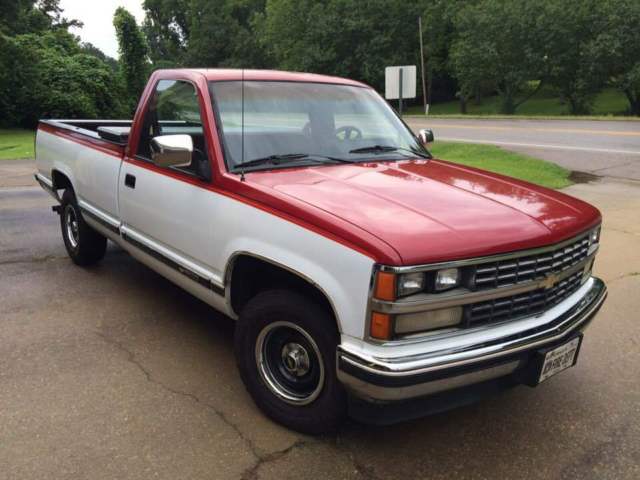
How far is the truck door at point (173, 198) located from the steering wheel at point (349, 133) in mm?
928

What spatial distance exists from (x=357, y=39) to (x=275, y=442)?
5261 cm

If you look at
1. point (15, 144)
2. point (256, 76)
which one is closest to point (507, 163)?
point (256, 76)

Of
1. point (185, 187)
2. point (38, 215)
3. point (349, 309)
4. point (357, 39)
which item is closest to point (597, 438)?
point (349, 309)

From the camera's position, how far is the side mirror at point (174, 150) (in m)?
3.17

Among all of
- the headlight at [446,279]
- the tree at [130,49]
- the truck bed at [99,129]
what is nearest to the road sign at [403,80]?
the truck bed at [99,129]

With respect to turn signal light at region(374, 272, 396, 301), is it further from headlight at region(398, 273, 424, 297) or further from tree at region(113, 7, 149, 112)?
tree at region(113, 7, 149, 112)

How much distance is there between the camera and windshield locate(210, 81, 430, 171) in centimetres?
337

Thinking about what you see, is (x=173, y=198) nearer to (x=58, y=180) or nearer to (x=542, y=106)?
(x=58, y=180)

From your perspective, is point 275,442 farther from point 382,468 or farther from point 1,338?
point 1,338

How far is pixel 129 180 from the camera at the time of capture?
4.11m

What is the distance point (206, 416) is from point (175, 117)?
2068mm

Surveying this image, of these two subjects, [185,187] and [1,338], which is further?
[1,338]

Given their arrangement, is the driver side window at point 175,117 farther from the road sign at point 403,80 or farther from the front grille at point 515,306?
the road sign at point 403,80

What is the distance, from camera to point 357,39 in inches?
2032
